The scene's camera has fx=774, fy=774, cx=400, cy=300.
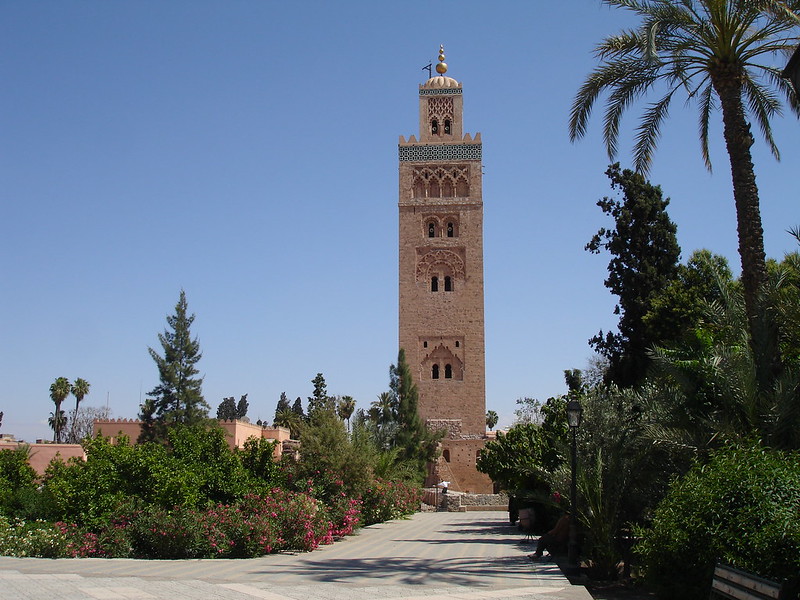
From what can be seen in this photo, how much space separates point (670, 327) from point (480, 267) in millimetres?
18625

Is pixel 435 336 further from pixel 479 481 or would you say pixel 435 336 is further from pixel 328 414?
pixel 328 414

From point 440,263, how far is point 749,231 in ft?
88.0

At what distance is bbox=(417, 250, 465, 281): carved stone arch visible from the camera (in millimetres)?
36031

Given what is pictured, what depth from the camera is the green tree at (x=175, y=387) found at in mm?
Result: 32625

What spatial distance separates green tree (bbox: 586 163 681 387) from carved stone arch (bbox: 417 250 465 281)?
604 inches

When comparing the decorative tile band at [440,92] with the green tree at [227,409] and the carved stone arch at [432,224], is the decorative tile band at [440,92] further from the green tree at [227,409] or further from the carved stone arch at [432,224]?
the green tree at [227,409]

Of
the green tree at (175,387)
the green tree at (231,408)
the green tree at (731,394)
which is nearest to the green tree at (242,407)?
the green tree at (231,408)

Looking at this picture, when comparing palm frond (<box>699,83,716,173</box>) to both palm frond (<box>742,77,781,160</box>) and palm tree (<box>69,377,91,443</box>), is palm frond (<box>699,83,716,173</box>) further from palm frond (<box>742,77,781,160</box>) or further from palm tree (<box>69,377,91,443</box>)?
palm tree (<box>69,377,91,443</box>)

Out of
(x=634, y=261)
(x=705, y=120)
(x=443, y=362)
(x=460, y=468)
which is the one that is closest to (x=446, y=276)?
(x=443, y=362)

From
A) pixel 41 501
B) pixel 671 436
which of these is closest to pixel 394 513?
pixel 41 501

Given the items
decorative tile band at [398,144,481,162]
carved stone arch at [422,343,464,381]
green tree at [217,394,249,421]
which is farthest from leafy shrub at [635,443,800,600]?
green tree at [217,394,249,421]

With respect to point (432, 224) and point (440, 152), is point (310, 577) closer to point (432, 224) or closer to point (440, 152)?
point (432, 224)

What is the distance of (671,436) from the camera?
8867 millimetres

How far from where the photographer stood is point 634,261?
19953mm
